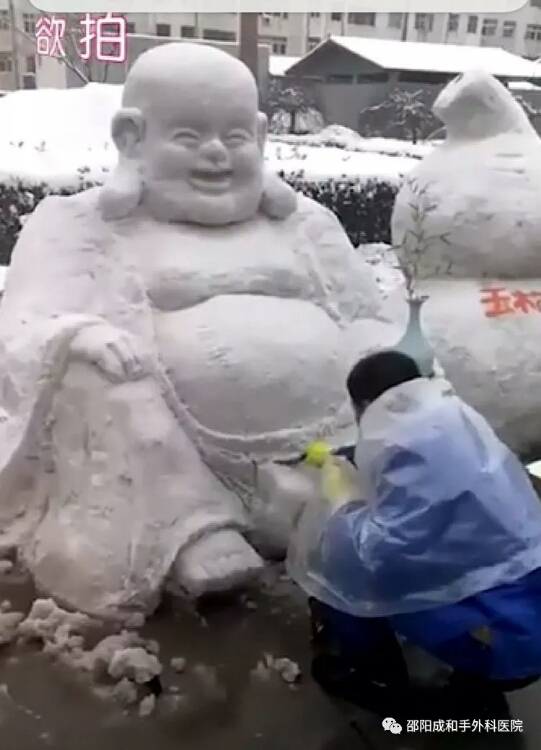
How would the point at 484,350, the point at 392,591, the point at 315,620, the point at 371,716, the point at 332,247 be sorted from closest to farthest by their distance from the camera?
the point at 392,591
the point at 371,716
the point at 315,620
the point at 332,247
the point at 484,350

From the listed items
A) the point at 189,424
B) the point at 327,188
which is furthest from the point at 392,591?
the point at 327,188

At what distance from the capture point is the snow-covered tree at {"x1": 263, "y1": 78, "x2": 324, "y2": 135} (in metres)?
2.12

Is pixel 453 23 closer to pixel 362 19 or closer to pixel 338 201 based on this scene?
pixel 362 19

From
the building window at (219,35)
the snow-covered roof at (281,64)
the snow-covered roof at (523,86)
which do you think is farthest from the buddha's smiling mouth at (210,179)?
the snow-covered roof at (523,86)

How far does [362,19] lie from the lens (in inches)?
75.0

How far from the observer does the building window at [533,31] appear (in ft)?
6.71

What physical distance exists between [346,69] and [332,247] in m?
0.63

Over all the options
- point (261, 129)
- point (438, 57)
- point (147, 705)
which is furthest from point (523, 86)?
point (147, 705)

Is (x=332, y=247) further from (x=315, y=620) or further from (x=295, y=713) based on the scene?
(x=295, y=713)

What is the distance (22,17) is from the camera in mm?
1895

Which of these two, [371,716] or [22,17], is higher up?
[22,17]

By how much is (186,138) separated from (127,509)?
547 mm

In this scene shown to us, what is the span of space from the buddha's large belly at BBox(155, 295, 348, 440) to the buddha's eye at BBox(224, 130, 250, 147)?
232mm

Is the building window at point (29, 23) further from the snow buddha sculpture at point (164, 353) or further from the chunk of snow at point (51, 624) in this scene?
the chunk of snow at point (51, 624)
